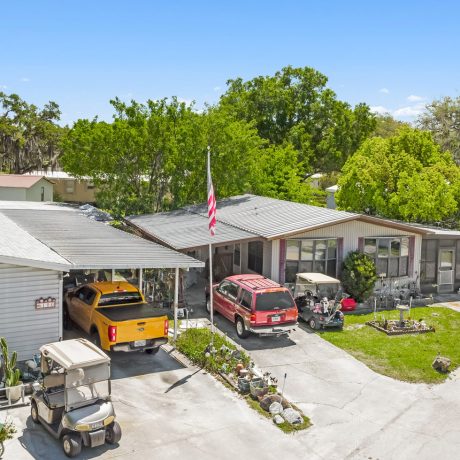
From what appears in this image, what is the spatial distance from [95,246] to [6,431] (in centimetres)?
780

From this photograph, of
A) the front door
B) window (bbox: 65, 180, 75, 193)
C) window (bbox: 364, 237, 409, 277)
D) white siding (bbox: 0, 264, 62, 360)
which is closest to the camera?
white siding (bbox: 0, 264, 62, 360)

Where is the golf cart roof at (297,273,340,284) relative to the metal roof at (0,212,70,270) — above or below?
below

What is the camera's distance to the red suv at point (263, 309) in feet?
60.6

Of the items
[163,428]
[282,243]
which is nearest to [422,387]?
[163,428]

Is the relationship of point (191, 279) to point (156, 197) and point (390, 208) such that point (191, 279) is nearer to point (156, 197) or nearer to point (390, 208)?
point (156, 197)

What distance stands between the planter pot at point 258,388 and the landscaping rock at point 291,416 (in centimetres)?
106

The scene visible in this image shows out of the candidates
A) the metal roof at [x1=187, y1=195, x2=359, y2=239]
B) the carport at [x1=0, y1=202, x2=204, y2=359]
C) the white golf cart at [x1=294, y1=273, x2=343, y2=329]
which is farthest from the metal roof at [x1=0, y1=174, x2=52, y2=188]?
the white golf cart at [x1=294, y1=273, x2=343, y2=329]

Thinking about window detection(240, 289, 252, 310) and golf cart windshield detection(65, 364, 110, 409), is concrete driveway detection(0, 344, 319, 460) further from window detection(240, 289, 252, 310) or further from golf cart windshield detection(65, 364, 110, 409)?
window detection(240, 289, 252, 310)

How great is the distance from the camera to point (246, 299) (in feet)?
63.0

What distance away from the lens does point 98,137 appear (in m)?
36.3

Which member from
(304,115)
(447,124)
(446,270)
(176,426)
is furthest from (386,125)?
(176,426)

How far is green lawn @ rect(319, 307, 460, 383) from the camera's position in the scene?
16891 millimetres

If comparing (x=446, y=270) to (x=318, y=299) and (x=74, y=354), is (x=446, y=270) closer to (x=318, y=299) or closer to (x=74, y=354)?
(x=318, y=299)

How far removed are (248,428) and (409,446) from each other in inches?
138
